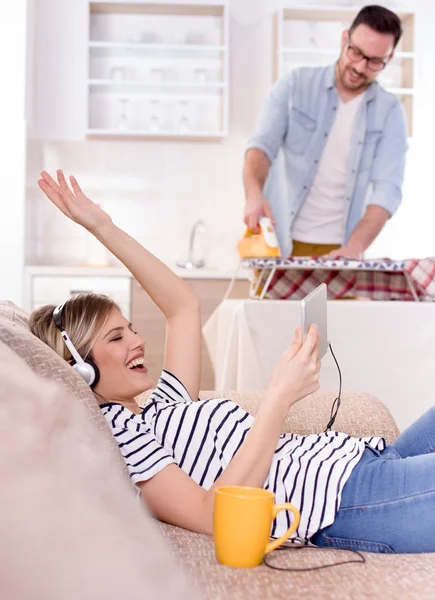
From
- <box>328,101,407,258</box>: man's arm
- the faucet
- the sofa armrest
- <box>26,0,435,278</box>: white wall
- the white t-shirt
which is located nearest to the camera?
the sofa armrest

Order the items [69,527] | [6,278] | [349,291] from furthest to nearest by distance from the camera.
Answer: [6,278] → [349,291] → [69,527]

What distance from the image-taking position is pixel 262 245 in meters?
2.45

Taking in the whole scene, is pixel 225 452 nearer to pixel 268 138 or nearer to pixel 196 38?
pixel 268 138

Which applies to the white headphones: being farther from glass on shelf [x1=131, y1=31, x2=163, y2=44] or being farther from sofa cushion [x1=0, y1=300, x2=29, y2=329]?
glass on shelf [x1=131, y1=31, x2=163, y2=44]

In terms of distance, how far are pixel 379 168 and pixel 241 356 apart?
118cm

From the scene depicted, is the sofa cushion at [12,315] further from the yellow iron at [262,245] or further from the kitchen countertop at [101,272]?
the kitchen countertop at [101,272]

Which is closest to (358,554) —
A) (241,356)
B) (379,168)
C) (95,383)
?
(95,383)

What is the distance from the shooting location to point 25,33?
13.6 ft

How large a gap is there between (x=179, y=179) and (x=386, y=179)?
70.3 inches

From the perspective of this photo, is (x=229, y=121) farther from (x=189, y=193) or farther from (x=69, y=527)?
(x=69, y=527)

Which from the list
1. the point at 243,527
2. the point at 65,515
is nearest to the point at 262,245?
the point at 243,527

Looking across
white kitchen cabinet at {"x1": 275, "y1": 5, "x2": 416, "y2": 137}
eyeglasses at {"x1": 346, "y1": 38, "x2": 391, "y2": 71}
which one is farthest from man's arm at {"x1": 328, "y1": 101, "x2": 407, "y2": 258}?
white kitchen cabinet at {"x1": 275, "y1": 5, "x2": 416, "y2": 137}

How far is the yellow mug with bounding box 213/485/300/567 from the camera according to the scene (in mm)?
979

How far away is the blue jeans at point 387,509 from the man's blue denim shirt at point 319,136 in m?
1.94
